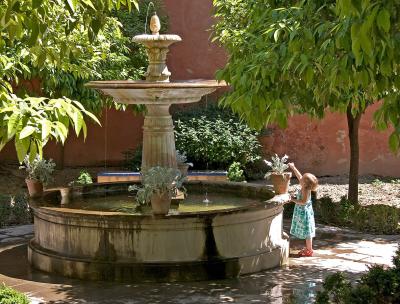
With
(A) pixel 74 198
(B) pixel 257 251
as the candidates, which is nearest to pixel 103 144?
(A) pixel 74 198

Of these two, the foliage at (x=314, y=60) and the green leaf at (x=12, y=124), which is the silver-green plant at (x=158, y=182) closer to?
the foliage at (x=314, y=60)

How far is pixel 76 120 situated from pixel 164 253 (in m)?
4.84

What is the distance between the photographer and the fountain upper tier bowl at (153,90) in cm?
944

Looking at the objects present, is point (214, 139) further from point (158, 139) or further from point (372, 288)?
point (372, 288)

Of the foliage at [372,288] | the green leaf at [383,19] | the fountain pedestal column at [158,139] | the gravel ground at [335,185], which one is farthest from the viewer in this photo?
the gravel ground at [335,185]

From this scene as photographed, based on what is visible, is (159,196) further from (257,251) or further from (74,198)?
(74,198)

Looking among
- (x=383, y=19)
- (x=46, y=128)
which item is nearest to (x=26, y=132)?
(x=46, y=128)

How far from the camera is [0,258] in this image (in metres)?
9.43

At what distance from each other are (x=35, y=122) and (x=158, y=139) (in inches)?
263

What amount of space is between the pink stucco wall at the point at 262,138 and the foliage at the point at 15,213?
20.0ft

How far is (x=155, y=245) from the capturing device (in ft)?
27.1

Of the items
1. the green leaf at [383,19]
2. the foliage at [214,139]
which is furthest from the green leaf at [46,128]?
the foliage at [214,139]

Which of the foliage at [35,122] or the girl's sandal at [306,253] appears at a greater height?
the foliage at [35,122]

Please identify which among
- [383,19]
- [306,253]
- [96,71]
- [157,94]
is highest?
[96,71]
